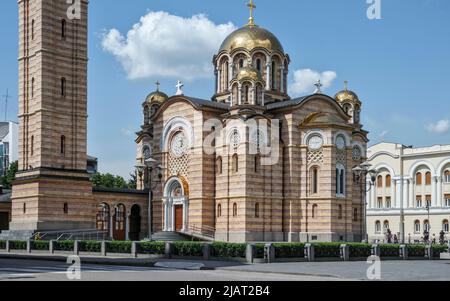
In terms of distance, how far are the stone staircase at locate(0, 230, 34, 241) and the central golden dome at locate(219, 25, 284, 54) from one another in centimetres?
2100

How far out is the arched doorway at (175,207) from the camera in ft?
169

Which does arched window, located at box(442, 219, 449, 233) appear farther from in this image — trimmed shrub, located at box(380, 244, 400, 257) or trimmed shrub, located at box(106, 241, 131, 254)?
trimmed shrub, located at box(106, 241, 131, 254)

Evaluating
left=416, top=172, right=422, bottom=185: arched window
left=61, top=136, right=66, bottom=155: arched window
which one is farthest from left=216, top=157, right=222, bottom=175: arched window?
left=416, top=172, right=422, bottom=185: arched window

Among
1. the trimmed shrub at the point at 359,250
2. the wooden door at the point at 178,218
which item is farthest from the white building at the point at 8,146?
the trimmed shrub at the point at 359,250

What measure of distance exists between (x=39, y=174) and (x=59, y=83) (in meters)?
6.43

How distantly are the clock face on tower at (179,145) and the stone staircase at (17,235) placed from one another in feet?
42.4

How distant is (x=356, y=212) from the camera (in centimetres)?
5559

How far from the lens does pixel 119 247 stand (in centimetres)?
3675

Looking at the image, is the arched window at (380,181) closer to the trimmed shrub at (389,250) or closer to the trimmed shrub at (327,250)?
the trimmed shrub at (389,250)

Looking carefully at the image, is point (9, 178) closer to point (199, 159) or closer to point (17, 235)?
point (17, 235)

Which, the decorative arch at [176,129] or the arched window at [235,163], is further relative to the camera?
the decorative arch at [176,129]
